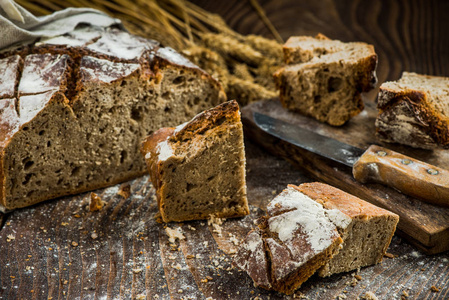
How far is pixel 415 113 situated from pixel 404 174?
495mm

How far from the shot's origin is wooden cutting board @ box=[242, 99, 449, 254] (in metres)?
2.78

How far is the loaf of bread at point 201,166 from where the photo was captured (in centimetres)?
296

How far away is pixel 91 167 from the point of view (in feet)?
11.6

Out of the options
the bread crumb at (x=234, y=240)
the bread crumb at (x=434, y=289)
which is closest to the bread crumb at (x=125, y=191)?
the bread crumb at (x=234, y=240)

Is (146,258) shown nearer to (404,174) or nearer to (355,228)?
(355,228)

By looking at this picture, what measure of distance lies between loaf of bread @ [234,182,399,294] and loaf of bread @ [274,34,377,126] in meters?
1.23

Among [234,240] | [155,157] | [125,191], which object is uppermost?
[155,157]

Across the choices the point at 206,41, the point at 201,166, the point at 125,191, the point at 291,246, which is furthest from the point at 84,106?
the point at 206,41

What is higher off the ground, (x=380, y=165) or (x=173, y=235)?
(x=380, y=165)

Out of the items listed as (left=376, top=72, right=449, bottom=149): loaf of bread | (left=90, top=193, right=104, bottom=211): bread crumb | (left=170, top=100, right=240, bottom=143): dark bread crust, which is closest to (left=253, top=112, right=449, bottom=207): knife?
(left=376, top=72, right=449, bottom=149): loaf of bread

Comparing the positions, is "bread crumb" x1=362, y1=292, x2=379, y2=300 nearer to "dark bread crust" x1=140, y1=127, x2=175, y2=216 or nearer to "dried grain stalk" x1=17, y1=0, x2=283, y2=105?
"dark bread crust" x1=140, y1=127, x2=175, y2=216

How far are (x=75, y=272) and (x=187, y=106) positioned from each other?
1559 millimetres

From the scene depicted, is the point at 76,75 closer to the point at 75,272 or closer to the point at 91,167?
the point at 91,167

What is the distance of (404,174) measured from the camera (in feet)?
9.59
